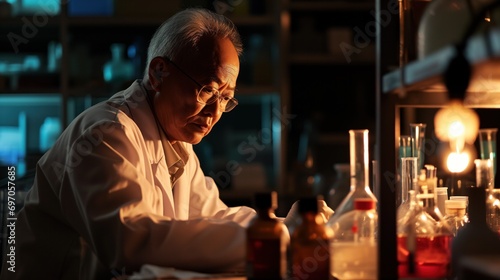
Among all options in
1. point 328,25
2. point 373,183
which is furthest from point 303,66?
point 373,183

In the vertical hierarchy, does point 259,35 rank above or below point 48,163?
above

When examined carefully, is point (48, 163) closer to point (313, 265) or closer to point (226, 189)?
point (313, 265)

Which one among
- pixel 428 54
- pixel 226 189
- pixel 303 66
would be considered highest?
pixel 303 66

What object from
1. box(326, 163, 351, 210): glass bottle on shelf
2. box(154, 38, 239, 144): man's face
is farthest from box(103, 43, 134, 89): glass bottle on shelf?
box(154, 38, 239, 144): man's face

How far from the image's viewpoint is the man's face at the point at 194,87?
2.09m

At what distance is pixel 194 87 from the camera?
6.93 feet

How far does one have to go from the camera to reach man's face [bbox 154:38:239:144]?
2094mm

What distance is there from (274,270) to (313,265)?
0.08m

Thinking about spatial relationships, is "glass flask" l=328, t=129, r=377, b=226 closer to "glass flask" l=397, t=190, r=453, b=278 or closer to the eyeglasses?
Result: "glass flask" l=397, t=190, r=453, b=278

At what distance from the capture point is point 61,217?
1.95 meters

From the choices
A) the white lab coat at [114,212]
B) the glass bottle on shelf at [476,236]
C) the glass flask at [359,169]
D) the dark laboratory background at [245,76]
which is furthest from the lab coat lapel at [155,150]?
the dark laboratory background at [245,76]

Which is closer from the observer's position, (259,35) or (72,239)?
(72,239)

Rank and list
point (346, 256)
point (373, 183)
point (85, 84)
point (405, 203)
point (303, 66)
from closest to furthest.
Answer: point (346, 256), point (405, 203), point (373, 183), point (85, 84), point (303, 66)

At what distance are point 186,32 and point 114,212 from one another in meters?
0.68
